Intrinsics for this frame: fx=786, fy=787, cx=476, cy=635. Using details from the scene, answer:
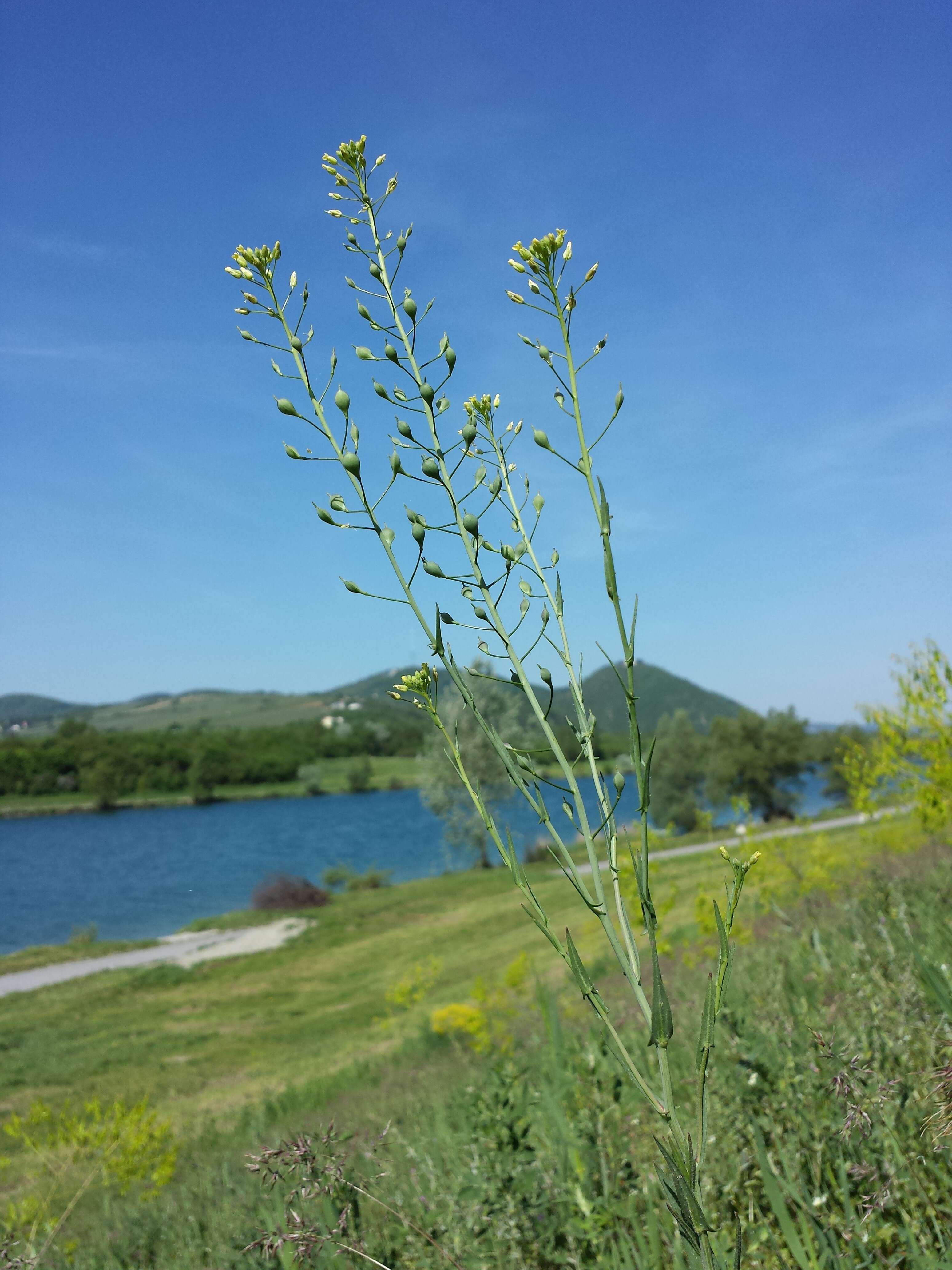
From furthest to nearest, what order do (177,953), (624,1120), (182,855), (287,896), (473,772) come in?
(182,855), (473,772), (287,896), (177,953), (624,1120)

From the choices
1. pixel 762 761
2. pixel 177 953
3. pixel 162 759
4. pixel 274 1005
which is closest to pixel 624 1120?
pixel 274 1005

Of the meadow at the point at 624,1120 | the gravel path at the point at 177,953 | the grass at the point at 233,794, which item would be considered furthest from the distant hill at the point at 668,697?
the meadow at the point at 624,1120

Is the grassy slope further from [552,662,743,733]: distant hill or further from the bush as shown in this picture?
[552,662,743,733]: distant hill

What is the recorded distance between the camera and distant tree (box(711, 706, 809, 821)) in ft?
159

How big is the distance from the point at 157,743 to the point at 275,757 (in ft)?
59.5

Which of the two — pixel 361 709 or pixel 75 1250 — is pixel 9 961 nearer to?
pixel 75 1250

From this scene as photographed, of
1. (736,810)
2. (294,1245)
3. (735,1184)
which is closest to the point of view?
(294,1245)

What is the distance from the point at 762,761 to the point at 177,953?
115ft

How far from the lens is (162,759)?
102 m

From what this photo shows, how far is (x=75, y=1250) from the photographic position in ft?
15.5

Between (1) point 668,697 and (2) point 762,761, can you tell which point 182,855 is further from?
(1) point 668,697

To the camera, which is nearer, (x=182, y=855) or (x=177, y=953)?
(x=177, y=953)

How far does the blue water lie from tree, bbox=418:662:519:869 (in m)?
2.23

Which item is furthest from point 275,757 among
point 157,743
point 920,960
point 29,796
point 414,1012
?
point 920,960
